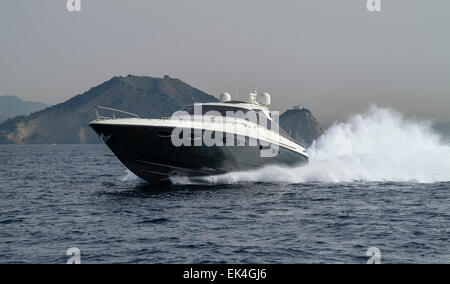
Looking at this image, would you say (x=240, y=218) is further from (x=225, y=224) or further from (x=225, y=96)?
(x=225, y=96)

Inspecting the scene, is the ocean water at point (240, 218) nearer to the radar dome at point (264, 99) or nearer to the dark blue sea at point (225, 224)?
the dark blue sea at point (225, 224)

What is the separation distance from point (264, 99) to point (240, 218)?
56.1 feet

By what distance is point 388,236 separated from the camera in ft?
43.8

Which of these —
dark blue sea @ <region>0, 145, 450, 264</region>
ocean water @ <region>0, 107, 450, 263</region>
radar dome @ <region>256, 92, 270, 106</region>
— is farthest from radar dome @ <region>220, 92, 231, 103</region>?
dark blue sea @ <region>0, 145, 450, 264</region>

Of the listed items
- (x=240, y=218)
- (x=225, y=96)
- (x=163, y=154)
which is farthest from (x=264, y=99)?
(x=240, y=218)

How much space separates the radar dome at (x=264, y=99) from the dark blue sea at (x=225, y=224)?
9.46m

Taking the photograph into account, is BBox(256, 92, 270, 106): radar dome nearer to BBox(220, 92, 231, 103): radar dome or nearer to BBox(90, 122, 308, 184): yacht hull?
BBox(220, 92, 231, 103): radar dome

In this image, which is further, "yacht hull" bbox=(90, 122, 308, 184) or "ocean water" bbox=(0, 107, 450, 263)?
"yacht hull" bbox=(90, 122, 308, 184)

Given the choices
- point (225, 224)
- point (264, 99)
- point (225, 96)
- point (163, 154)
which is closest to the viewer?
point (225, 224)

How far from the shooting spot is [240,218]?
52.0 ft

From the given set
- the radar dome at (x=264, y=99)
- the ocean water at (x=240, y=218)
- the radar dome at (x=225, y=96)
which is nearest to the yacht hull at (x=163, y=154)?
the ocean water at (x=240, y=218)

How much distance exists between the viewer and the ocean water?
38.0 feet

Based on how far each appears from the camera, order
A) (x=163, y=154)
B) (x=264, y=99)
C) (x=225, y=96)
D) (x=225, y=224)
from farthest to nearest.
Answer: (x=264, y=99) < (x=225, y=96) < (x=163, y=154) < (x=225, y=224)

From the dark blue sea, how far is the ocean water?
0.12 ft
